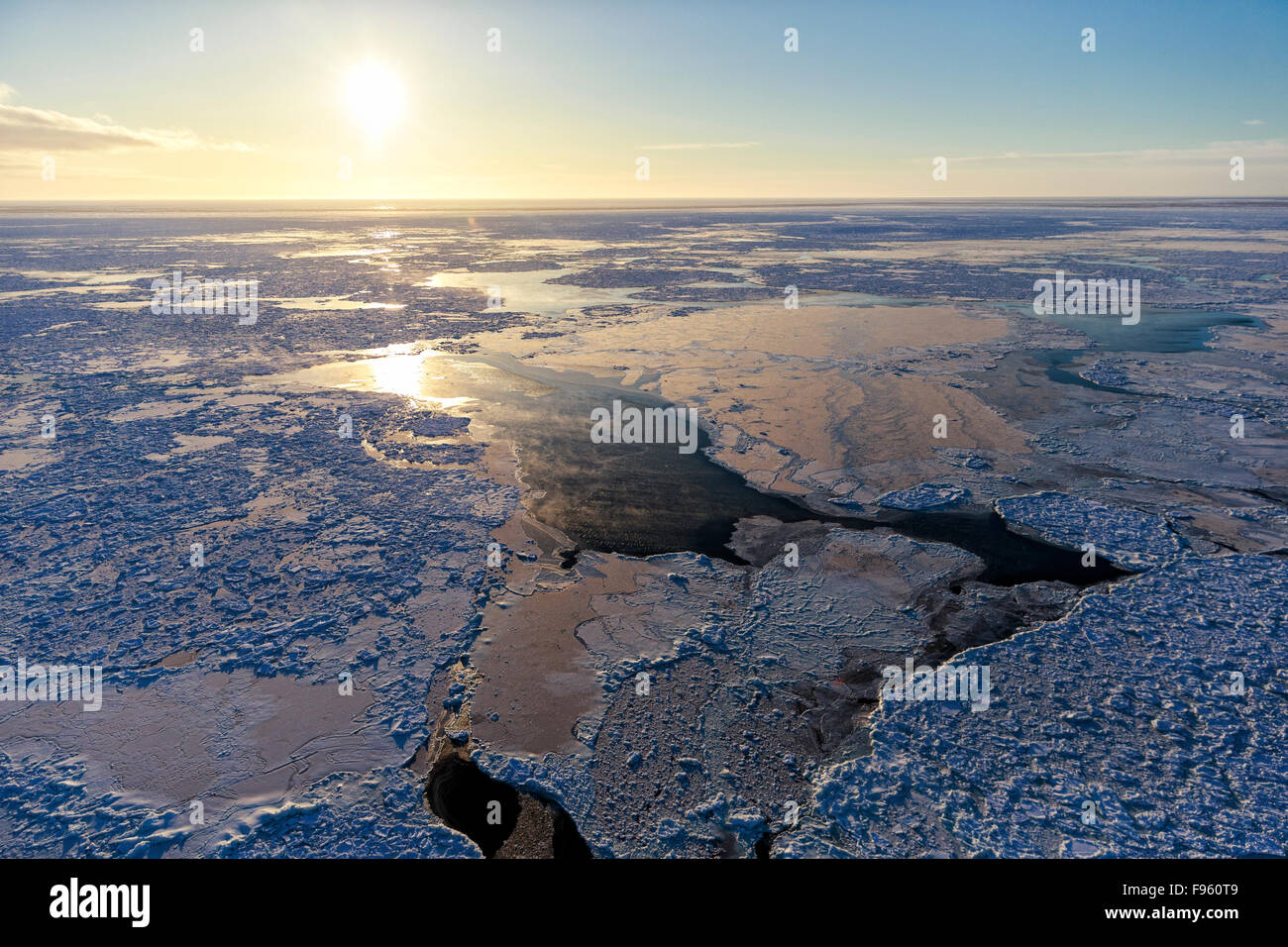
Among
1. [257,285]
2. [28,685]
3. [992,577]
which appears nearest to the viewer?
[28,685]

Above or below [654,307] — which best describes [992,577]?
below

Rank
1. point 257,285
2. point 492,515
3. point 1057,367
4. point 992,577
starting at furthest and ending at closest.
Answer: point 257,285, point 1057,367, point 492,515, point 992,577

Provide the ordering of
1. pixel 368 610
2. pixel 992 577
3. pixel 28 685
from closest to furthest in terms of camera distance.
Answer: pixel 28 685, pixel 368 610, pixel 992 577

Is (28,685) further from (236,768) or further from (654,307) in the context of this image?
(654,307)
